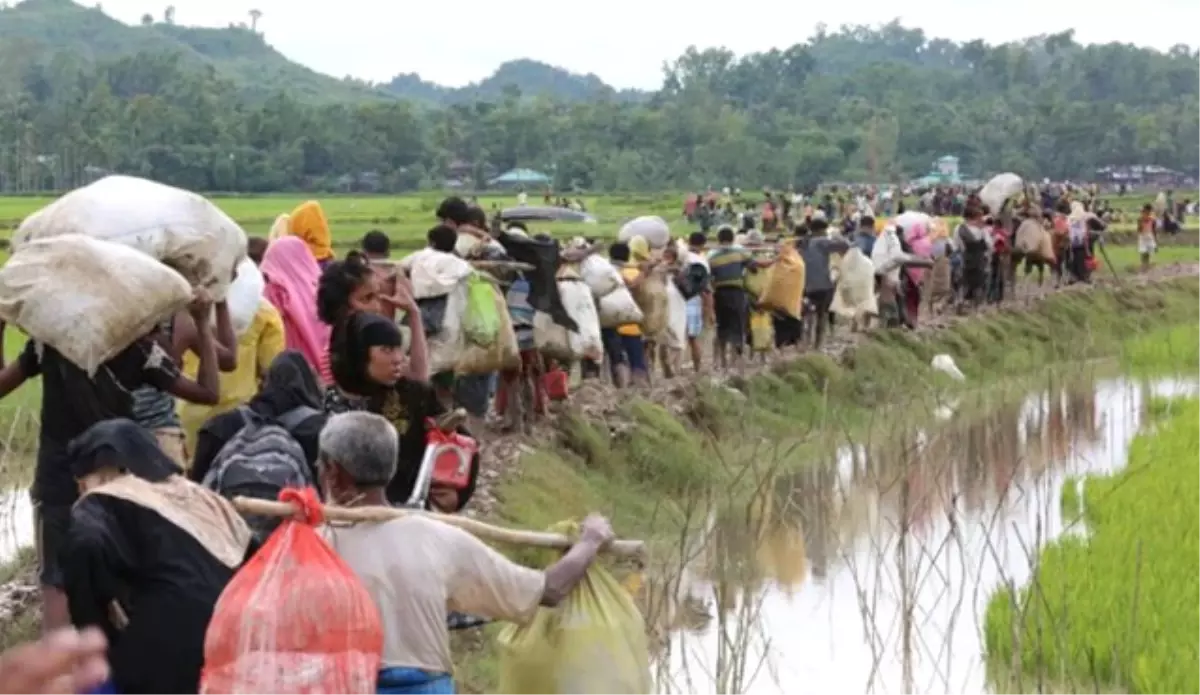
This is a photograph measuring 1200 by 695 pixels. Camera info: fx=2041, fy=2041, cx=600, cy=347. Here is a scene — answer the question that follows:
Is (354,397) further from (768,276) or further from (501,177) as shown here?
(501,177)

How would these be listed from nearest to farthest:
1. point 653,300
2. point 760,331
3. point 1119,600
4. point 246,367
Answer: point 246,367 → point 1119,600 → point 653,300 → point 760,331

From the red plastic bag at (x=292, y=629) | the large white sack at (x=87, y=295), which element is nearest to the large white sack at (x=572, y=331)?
the large white sack at (x=87, y=295)

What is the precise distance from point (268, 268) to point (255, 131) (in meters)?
53.9

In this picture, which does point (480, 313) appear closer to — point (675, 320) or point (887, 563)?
point (887, 563)

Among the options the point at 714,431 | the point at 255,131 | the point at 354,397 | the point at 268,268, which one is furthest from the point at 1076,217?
the point at 255,131

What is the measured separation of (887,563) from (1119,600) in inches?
84.0

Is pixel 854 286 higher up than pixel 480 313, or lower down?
lower down

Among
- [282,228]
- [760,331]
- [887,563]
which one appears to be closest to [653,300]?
[760,331]

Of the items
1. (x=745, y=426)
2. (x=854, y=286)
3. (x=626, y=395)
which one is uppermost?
(x=854, y=286)

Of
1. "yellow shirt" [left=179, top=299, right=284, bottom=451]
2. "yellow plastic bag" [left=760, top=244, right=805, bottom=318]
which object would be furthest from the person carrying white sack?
"yellow plastic bag" [left=760, top=244, right=805, bottom=318]

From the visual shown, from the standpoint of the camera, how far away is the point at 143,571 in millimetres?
3807

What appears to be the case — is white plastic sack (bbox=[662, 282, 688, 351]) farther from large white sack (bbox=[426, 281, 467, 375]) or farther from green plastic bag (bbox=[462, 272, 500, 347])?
large white sack (bbox=[426, 281, 467, 375])

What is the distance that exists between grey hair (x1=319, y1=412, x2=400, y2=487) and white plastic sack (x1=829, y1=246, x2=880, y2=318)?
11.3 m

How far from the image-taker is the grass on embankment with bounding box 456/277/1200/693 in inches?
354
